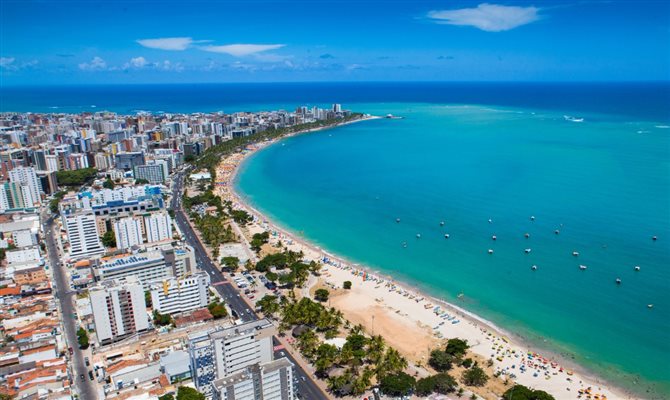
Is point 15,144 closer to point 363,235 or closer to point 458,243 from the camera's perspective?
point 363,235

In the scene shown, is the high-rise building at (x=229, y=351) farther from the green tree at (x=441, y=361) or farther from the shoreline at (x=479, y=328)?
the shoreline at (x=479, y=328)

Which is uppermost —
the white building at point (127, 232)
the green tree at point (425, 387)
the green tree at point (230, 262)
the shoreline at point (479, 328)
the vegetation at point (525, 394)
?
the white building at point (127, 232)

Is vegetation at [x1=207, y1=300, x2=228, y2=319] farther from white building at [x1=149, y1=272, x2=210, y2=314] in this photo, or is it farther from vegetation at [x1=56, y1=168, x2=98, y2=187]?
vegetation at [x1=56, y1=168, x2=98, y2=187]

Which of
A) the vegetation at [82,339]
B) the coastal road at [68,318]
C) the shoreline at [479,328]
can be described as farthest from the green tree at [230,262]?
the vegetation at [82,339]

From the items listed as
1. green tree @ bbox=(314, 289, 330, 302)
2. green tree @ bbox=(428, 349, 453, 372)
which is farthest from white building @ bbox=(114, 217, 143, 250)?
green tree @ bbox=(428, 349, 453, 372)

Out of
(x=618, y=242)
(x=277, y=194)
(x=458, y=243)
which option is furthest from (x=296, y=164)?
(x=618, y=242)

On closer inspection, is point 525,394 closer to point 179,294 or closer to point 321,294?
point 321,294
